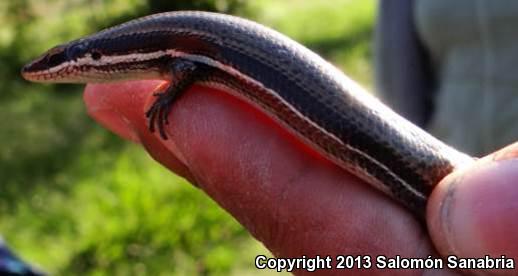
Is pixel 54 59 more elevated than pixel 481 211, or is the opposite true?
pixel 54 59

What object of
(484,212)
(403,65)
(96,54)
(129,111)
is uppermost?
(403,65)

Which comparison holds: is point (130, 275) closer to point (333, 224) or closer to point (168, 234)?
point (168, 234)

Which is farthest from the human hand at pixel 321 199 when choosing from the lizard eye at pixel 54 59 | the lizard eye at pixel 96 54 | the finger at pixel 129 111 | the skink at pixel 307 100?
the lizard eye at pixel 54 59

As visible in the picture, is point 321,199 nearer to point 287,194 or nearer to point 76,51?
point 287,194

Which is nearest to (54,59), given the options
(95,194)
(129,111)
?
(129,111)

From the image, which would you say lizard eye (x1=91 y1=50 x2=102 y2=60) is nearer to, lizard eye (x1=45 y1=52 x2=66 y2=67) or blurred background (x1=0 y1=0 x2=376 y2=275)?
lizard eye (x1=45 y1=52 x2=66 y2=67)

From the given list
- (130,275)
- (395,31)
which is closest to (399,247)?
(395,31)

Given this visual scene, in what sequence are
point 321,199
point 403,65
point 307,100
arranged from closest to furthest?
point 321,199
point 307,100
point 403,65

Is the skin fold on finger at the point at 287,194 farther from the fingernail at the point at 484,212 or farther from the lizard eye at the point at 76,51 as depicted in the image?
the lizard eye at the point at 76,51
